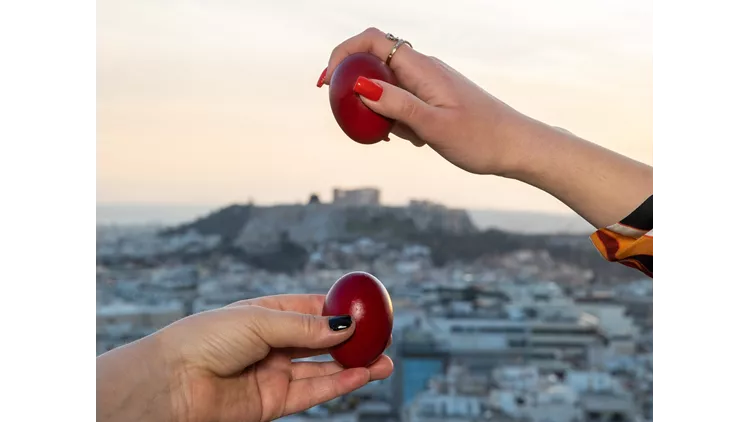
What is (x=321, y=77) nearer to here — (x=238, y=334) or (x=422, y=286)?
(x=238, y=334)

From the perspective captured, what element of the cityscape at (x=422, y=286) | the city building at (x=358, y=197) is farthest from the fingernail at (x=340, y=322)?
the city building at (x=358, y=197)

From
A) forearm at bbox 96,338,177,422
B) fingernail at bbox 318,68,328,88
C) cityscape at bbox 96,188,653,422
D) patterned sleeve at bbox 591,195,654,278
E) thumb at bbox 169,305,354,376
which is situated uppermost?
fingernail at bbox 318,68,328,88

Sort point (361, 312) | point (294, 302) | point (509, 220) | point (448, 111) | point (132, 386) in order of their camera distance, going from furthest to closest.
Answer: point (509, 220) → point (294, 302) → point (361, 312) → point (448, 111) → point (132, 386)

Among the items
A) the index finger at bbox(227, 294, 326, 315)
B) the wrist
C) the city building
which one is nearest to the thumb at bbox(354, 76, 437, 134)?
the wrist

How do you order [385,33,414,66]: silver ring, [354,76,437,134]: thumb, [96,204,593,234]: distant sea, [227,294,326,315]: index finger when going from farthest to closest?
1. [96,204,593,234]: distant sea
2. [227,294,326,315]: index finger
3. [385,33,414,66]: silver ring
4. [354,76,437,134]: thumb

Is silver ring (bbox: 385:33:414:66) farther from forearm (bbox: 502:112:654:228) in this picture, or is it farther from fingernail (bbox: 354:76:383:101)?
forearm (bbox: 502:112:654:228)

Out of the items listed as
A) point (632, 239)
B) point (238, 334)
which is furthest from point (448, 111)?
point (238, 334)

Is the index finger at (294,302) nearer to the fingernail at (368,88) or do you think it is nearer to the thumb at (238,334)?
the thumb at (238,334)
